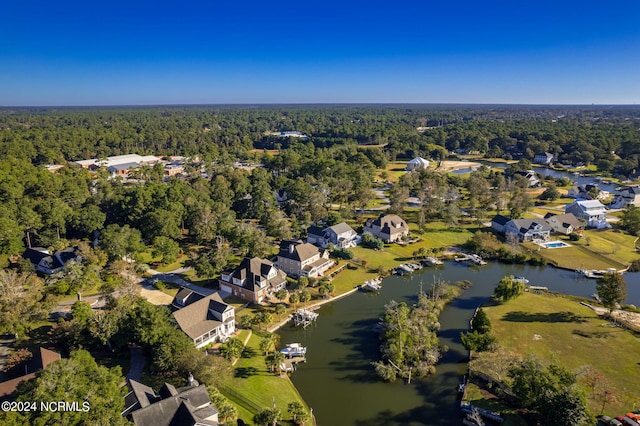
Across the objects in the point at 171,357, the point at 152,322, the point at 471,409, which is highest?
the point at 152,322

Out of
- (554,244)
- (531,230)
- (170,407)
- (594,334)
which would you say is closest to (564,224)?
(554,244)

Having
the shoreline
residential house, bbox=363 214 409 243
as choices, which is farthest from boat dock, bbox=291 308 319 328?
residential house, bbox=363 214 409 243

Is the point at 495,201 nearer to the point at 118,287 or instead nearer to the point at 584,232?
the point at 584,232

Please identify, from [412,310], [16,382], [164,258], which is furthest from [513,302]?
[16,382]

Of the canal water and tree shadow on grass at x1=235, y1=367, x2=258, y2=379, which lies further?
tree shadow on grass at x1=235, y1=367, x2=258, y2=379

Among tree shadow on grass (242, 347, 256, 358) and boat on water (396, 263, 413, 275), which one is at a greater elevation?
boat on water (396, 263, 413, 275)

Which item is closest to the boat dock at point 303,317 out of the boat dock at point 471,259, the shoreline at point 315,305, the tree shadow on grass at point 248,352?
the shoreline at point 315,305

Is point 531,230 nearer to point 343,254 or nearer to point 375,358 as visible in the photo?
point 343,254

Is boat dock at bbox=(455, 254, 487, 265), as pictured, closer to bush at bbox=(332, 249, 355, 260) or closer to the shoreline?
bush at bbox=(332, 249, 355, 260)
